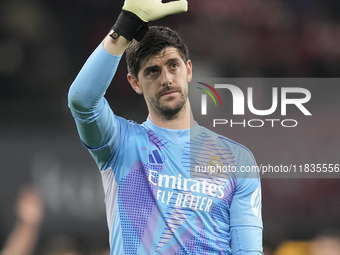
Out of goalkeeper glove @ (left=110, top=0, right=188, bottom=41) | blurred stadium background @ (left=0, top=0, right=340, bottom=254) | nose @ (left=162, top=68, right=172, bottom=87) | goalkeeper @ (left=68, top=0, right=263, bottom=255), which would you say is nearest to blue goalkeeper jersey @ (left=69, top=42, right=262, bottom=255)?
goalkeeper @ (left=68, top=0, right=263, bottom=255)

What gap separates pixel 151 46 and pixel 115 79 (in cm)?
232

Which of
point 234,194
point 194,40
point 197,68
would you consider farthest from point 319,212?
point 234,194

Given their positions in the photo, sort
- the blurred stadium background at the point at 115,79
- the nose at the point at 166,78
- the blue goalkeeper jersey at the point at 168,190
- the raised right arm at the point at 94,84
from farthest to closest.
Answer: the blurred stadium background at the point at 115,79
the nose at the point at 166,78
the blue goalkeeper jersey at the point at 168,190
the raised right arm at the point at 94,84

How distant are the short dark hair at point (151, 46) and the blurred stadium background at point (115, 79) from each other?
2101 mm

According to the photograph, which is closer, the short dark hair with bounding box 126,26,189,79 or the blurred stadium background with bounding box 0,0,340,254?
the short dark hair with bounding box 126,26,189,79

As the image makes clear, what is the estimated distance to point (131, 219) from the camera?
169cm

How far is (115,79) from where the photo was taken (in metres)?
4.13

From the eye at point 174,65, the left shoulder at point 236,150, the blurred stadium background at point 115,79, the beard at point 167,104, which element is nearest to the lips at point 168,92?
the beard at point 167,104

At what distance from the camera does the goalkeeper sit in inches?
59.4

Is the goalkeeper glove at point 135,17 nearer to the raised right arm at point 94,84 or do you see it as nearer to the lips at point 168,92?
the raised right arm at point 94,84

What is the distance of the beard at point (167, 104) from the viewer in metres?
1.86

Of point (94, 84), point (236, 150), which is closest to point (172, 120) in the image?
point (236, 150)

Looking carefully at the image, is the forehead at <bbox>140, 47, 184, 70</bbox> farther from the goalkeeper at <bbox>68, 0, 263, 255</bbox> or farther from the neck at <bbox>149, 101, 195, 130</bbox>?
the neck at <bbox>149, 101, 195, 130</bbox>

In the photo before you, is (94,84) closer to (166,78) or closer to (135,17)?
(135,17)
